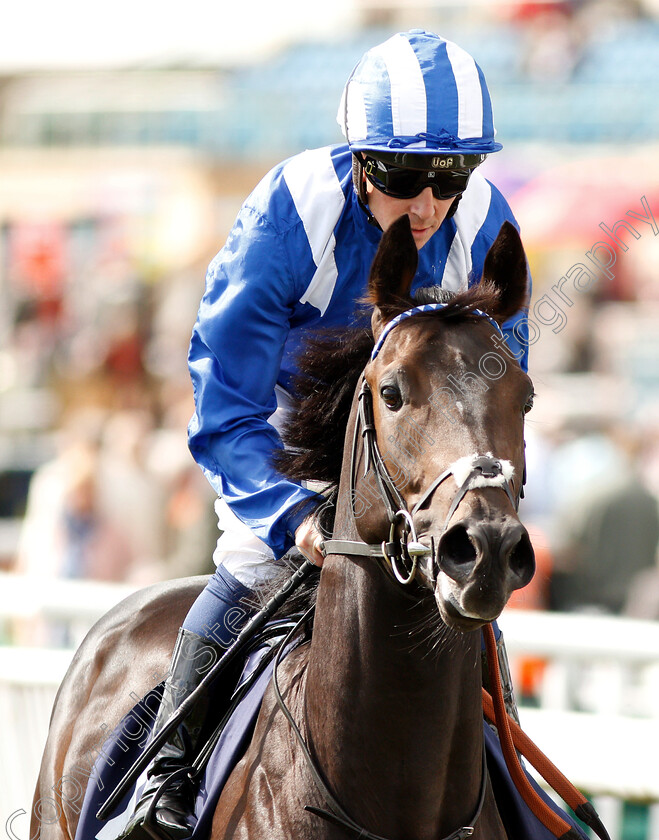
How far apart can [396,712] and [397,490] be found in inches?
20.2

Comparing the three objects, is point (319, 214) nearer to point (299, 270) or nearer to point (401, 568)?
point (299, 270)

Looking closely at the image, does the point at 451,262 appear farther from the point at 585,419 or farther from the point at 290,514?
the point at 585,419

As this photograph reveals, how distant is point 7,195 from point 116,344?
1111cm

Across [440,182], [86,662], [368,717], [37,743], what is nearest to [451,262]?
[440,182]

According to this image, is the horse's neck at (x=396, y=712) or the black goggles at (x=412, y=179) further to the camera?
the black goggles at (x=412, y=179)

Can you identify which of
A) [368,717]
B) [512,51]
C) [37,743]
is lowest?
[37,743]

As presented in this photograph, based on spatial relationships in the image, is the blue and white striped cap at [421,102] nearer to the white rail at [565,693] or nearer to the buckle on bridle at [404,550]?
the buckle on bridle at [404,550]

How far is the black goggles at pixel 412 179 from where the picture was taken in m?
2.90

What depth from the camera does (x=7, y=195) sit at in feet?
75.5

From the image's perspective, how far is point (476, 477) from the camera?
86.8 inches

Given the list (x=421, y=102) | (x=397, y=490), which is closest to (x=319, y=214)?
(x=421, y=102)

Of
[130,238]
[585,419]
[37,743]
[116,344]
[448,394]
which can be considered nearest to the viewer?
[448,394]

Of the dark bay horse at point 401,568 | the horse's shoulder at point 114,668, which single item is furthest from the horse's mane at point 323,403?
the horse's shoulder at point 114,668

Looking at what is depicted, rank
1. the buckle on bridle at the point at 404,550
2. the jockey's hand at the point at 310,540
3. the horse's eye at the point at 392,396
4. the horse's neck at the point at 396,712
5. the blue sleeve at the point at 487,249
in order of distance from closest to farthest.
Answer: the buckle on bridle at the point at 404,550 → the horse's eye at the point at 392,396 → the horse's neck at the point at 396,712 → the jockey's hand at the point at 310,540 → the blue sleeve at the point at 487,249
